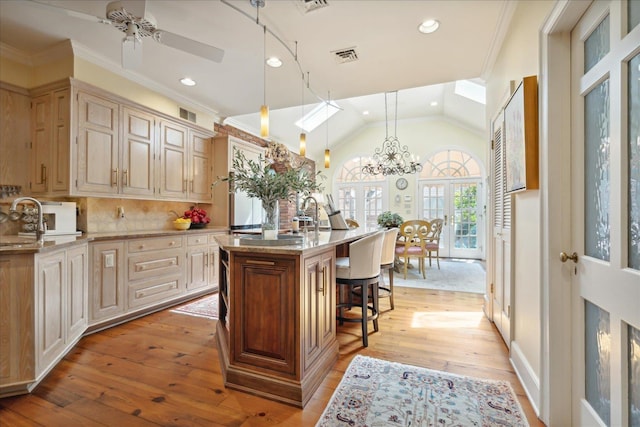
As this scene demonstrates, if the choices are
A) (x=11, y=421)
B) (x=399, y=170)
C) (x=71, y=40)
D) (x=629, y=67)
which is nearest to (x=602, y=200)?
(x=629, y=67)

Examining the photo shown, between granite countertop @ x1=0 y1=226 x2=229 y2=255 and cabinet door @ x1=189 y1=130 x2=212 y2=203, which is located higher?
cabinet door @ x1=189 y1=130 x2=212 y2=203

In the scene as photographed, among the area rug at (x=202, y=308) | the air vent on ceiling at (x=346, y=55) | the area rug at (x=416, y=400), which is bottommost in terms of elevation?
the area rug at (x=202, y=308)

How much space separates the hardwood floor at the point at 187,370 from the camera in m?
1.61

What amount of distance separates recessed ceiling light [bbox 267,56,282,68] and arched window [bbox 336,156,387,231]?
16.8 ft

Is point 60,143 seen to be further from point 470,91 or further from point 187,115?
point 470,91

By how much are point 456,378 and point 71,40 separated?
430cm

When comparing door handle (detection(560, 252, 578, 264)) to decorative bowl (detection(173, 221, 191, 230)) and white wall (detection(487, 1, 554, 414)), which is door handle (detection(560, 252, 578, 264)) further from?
decorative bowl (detection(173, 221, 191, 230))

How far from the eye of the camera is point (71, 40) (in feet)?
8.96

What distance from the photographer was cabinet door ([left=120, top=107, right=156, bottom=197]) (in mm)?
3277

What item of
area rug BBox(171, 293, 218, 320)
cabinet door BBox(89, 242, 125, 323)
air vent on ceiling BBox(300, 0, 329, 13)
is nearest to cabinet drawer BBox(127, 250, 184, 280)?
cabinet door BBox(89, 242, 125, 323)

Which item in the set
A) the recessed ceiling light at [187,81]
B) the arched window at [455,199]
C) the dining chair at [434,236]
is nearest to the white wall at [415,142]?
the arched window at [455,199]

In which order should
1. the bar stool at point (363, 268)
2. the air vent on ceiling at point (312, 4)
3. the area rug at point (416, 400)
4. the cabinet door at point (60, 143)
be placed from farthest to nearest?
the cabinet door at point (60, 143) → the bar stool at point (363, 268) → the air vent on ceiling at point (312, 4) → the area rug at point (416, 400)

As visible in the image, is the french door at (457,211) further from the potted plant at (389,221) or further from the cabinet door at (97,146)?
the cabinet door at (97,146)

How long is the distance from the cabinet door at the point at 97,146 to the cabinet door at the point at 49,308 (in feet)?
3.46
